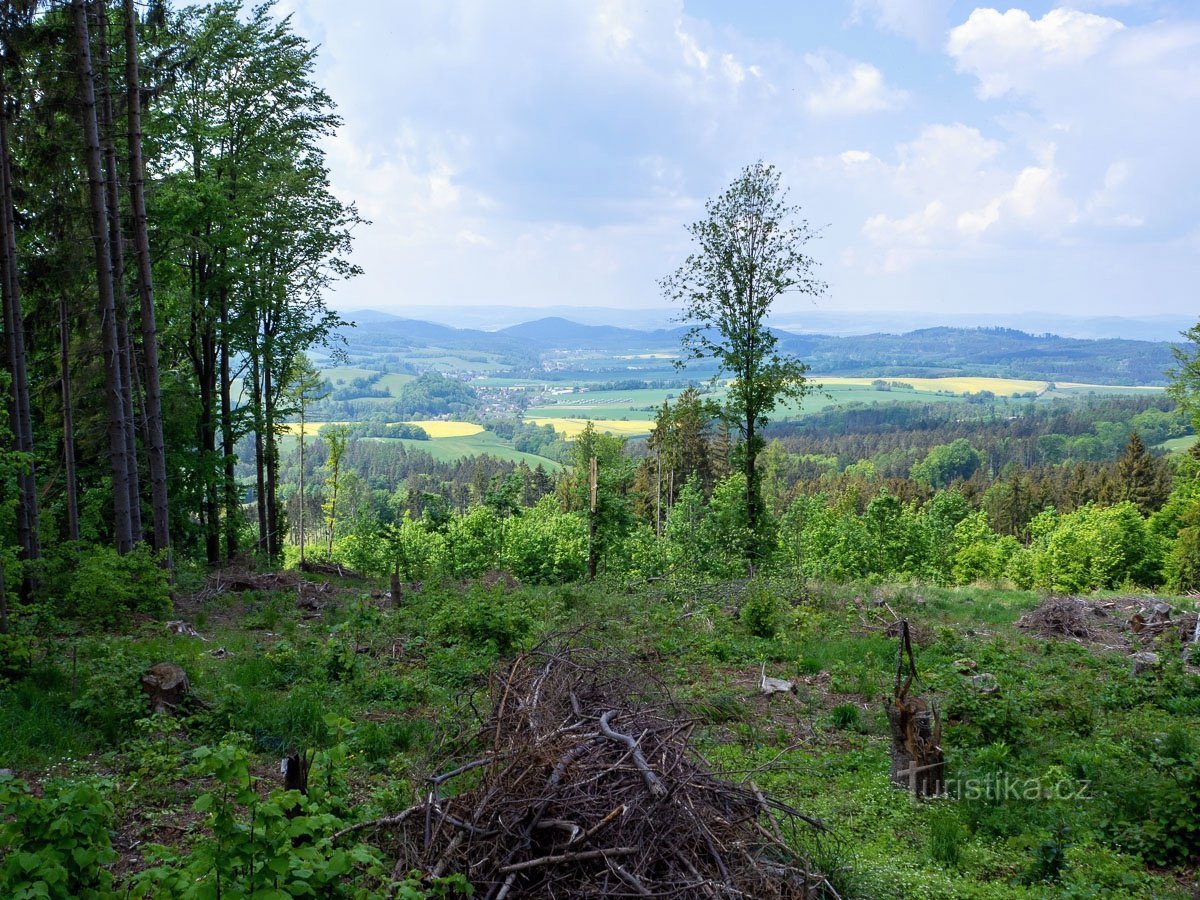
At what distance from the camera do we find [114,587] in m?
9.88

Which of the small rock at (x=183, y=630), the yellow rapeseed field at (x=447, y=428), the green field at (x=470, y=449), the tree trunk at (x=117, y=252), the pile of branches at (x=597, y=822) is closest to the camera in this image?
the pile of branches at (x=597, y=822)

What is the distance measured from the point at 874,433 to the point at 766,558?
429ft

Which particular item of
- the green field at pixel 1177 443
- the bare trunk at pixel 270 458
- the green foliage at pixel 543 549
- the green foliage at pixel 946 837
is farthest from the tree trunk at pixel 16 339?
the green field at pixel 1177 443

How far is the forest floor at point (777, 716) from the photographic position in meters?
4.93

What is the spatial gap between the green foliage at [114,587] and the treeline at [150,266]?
574 mm

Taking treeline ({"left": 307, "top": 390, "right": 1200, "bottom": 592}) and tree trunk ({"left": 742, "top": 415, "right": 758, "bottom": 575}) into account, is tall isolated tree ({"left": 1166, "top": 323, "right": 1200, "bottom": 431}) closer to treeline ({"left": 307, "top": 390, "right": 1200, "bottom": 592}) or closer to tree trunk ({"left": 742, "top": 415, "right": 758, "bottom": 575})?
treeline ({"left": 307, "top": 390, "right": 1200, "bottom": 592})

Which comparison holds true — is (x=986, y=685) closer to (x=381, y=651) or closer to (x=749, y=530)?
(x=381, y=651)

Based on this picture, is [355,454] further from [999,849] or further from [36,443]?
[999,849]

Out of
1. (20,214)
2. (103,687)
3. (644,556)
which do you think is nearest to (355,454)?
(644,556)

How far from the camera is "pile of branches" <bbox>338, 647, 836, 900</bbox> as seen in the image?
3.71 meters

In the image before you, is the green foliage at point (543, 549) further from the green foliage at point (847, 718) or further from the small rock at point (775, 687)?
the green foliage at point (847, 718)

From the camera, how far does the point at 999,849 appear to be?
5.20m

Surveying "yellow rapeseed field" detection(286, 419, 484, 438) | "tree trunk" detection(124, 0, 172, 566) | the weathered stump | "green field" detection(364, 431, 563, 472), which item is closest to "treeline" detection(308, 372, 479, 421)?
"yellow rapeseed field" detection(286, 419, 484, 438)

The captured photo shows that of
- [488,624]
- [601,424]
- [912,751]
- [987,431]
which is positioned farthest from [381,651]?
[987,431]
